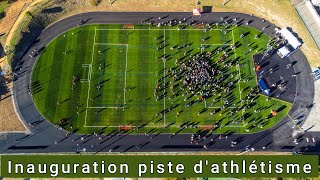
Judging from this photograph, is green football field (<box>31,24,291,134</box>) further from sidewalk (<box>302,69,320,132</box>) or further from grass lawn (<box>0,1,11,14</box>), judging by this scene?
grass lawn (<box>0,1,11,14</box>)

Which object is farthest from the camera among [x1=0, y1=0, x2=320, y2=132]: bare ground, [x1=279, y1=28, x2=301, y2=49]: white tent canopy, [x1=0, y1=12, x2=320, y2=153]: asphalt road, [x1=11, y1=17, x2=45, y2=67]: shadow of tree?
[x1=0, y1=0, x2=320, y2=132]: bare ground

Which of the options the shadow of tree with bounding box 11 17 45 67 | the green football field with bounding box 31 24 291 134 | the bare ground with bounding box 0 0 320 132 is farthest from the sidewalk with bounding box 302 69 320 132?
the shadow of tree with bounding box 11 17 45 67

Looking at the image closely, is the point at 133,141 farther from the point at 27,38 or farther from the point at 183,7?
the point at 27,38

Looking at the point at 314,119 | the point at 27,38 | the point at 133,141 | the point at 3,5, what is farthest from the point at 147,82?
the point at 3,5

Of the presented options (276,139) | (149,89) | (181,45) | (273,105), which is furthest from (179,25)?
(276,139)

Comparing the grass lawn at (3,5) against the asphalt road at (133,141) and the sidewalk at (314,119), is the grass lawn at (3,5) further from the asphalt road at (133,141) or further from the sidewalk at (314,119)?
the sidewalk at (314,119)
